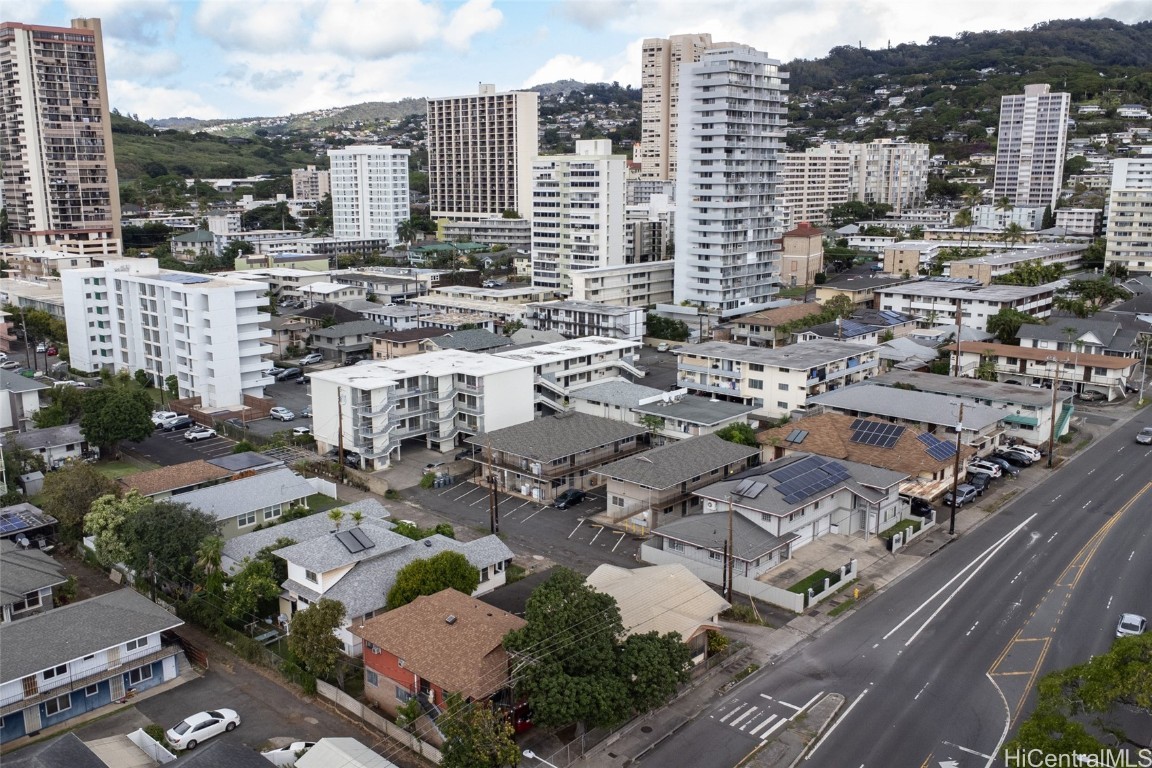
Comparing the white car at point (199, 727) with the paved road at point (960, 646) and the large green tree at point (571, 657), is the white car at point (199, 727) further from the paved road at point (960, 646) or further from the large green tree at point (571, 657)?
the paved road at point (960, 646)

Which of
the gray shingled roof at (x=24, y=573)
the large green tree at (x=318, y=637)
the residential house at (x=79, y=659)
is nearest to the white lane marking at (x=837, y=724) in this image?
the large green tree at (x=318, y=637)

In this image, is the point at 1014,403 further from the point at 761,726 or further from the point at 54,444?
the point at 54,444

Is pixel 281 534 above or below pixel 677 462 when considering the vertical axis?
below

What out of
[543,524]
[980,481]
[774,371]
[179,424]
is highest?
[774,371]

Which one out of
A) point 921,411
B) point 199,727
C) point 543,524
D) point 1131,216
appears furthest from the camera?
point 1131,216

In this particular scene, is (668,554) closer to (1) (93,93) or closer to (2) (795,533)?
(2) (795,533)

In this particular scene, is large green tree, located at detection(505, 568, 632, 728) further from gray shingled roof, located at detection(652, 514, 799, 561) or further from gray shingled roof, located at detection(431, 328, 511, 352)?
gray shingled roof, located at detection(431, 328, 511, 352)

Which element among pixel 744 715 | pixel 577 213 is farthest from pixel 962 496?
pixel 577 213

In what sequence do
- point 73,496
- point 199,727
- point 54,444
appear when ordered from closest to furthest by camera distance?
point 199,727, point 73,496, point 54,444
